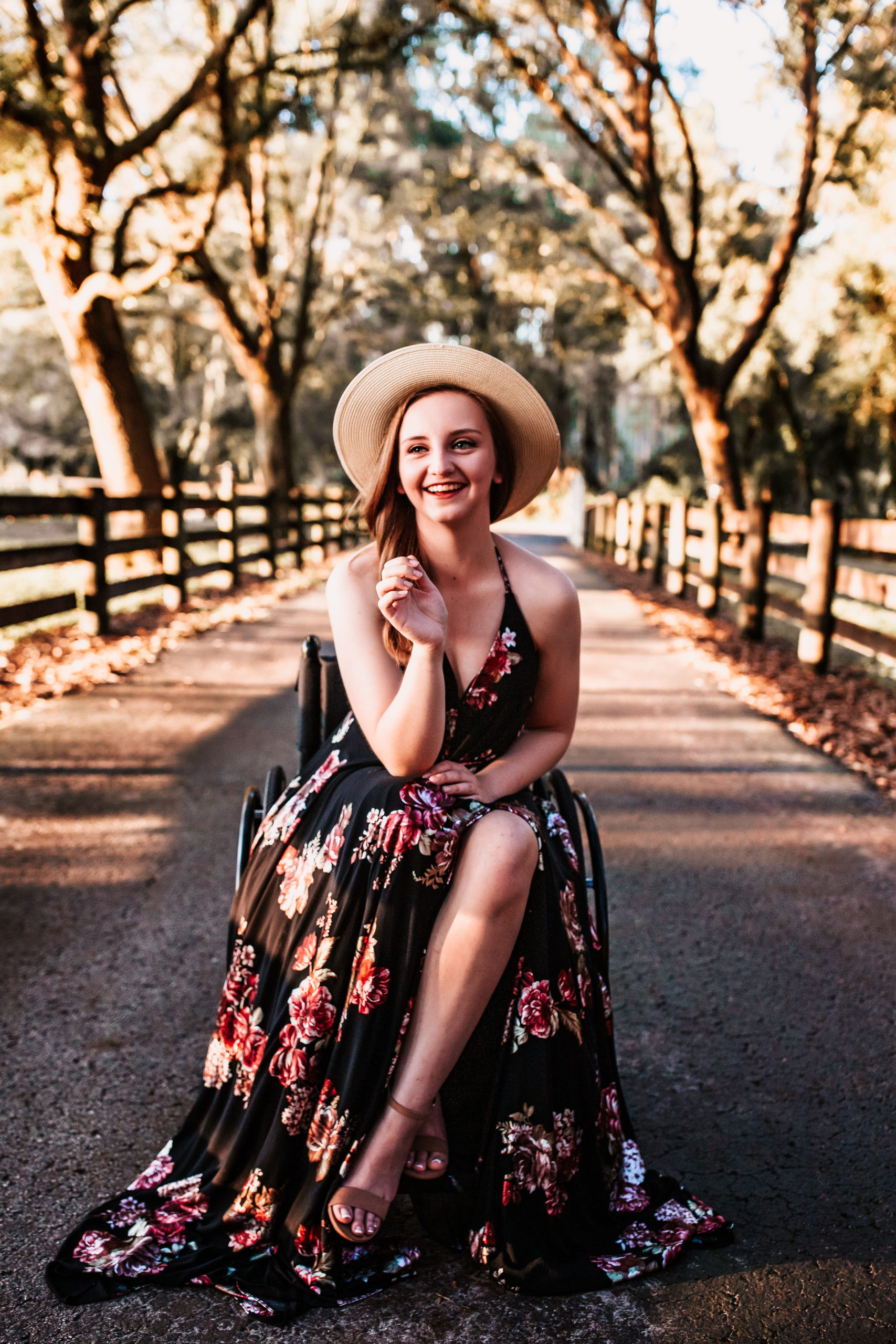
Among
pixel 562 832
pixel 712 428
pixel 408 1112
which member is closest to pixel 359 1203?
pixel 408 1112

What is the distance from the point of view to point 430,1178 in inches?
91.7

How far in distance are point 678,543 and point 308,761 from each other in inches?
499

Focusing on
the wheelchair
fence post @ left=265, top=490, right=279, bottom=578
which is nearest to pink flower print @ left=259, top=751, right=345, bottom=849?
the wheelchair

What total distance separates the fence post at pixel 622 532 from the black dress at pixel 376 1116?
61.5ft

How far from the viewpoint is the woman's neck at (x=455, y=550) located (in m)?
2.64

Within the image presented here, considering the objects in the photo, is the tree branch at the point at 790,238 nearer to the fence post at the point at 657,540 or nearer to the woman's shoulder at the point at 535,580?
the fence post at the point at 657,540

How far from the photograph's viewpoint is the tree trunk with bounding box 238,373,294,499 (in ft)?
67.9

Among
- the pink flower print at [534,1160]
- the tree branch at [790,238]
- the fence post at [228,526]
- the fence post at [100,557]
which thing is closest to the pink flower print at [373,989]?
the pink flower print at [534,1160]

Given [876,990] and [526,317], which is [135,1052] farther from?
[526,317]

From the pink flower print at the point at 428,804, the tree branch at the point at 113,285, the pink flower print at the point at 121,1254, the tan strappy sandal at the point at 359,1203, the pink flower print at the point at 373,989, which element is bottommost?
the pink flower print at the point at 121,1254

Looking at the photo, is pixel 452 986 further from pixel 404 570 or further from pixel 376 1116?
pixel 404 570

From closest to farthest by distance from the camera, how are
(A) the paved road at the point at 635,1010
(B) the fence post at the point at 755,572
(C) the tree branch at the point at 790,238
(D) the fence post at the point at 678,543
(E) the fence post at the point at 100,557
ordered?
(A) the paved road at the point at 635,1010 → (E) the fence post at the point at 100,557 → (B) the fence post at the point at 755,572 → (C) the tree branch at the point at 790,238 → (D) the fence post at the point at 678,543

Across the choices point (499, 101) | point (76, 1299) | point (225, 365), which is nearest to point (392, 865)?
point (76, 1299)

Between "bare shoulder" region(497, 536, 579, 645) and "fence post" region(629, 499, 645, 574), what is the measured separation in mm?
15973
